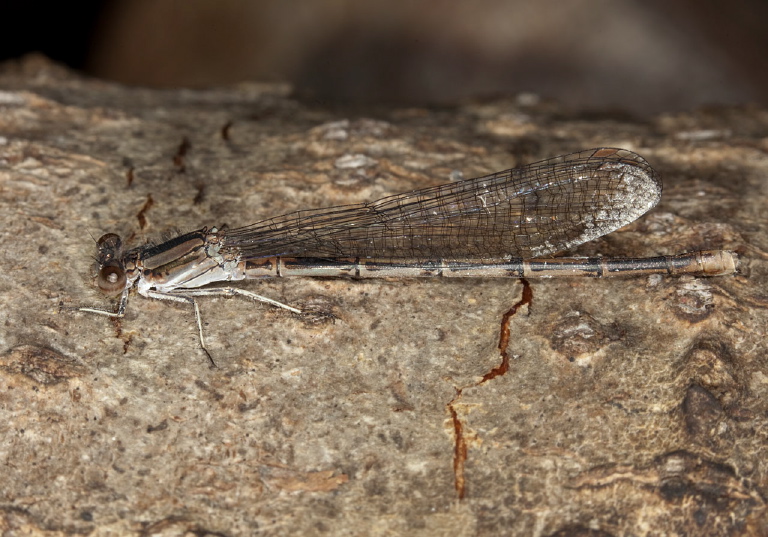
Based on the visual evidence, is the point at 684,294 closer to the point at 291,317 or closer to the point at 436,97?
the point at 291,317

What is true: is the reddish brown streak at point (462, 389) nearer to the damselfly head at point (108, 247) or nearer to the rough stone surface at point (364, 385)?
the rough stone surface at point (364, 385)

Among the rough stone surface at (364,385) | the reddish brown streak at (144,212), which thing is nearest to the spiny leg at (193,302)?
the rough stone surface at (364,385)

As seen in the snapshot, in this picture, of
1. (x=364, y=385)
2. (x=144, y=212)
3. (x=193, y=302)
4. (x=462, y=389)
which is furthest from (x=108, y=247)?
(x=462, y=389)

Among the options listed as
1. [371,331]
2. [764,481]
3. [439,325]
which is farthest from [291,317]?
[764,481]

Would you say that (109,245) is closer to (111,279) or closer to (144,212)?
(111,279)

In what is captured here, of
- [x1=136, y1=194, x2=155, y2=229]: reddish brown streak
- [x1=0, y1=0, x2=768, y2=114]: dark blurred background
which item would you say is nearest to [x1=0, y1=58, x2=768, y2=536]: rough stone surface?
[x1=136, y1=194, x2=155, y2=229]: reddish brown streak

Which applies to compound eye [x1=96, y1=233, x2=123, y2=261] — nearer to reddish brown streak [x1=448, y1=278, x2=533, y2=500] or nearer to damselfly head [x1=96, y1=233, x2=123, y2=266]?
damselfly head [x1=96, y1=233, x2=123, y2=266]
